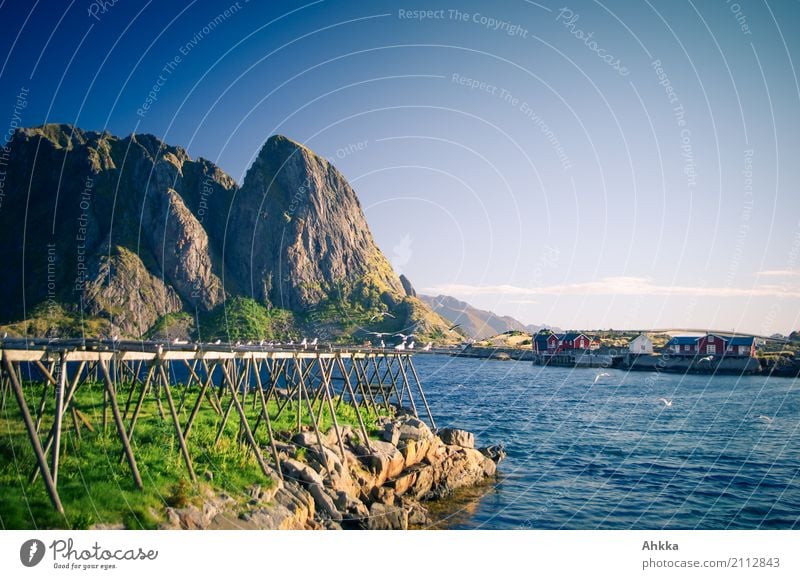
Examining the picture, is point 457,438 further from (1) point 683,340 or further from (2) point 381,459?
(1) point 683,340

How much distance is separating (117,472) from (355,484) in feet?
30.6

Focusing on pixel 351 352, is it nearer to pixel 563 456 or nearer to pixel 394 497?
pixel 394 497

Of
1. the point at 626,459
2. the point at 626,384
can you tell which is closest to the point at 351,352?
the point at 626,459

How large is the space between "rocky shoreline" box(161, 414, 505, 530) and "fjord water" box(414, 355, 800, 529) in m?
1.79

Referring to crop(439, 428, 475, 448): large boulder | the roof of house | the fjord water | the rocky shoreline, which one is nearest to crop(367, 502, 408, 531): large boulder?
the rocky shoreline

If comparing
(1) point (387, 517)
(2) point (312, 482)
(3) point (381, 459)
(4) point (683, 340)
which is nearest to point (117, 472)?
(2) point (312, 482)

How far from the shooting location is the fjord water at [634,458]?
2270 centimetres

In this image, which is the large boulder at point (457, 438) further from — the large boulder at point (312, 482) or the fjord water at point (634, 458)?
the large boulder at point (312, 482)

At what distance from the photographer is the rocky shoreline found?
1457 centimetres

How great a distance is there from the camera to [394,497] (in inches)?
875

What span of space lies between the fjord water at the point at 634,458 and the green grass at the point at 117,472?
30.6 ft

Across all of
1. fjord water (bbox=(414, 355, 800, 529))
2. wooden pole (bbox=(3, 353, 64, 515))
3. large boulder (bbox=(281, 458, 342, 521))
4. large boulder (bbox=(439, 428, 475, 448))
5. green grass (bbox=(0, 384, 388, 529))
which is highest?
wooden pole (bbox=(3, 353, 64, 515))

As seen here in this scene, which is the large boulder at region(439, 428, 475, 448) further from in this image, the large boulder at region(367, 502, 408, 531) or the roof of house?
the roof of house

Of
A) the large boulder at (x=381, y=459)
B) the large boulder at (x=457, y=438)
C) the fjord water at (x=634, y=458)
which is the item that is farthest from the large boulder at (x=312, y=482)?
the large boulder at (x=457, y=438)
